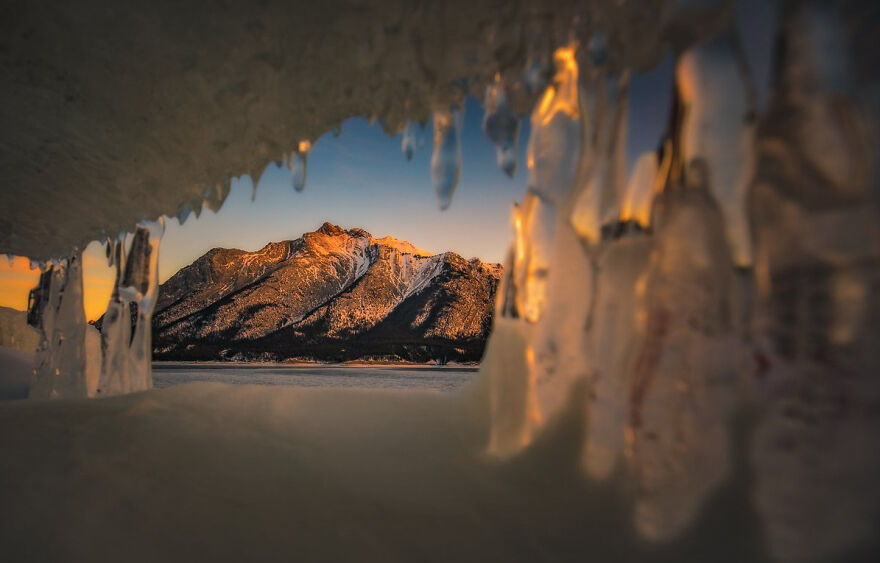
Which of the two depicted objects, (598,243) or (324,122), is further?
(324,122)

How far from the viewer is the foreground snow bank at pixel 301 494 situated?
1.22 meters

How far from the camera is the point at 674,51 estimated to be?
1.29 meters

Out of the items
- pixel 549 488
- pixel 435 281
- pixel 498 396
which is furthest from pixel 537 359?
pixel 435 281

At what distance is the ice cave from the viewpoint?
1.01m

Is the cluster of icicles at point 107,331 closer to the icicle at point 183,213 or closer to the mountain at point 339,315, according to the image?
the icicle at point 183,213

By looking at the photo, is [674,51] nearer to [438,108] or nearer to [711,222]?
[711,222]

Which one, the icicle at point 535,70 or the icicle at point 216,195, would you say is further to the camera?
the icicle at point 216,195

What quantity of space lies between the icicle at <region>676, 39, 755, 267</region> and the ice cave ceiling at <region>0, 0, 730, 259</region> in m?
→ 0.09

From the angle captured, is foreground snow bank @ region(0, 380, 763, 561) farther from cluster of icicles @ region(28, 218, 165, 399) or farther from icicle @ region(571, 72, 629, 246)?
cluster of icicles @ region(28, 218, 165, 399)

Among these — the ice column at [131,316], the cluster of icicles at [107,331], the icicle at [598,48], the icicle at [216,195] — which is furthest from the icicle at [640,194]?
the ice column at [131,316]

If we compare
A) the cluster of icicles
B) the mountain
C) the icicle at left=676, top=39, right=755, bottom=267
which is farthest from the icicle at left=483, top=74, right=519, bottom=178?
the mountain

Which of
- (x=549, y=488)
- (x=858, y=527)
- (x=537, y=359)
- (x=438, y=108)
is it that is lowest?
(x=549, y=488)

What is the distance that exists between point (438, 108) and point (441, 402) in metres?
1.53

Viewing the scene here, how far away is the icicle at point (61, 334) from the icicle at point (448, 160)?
521 centimetres
